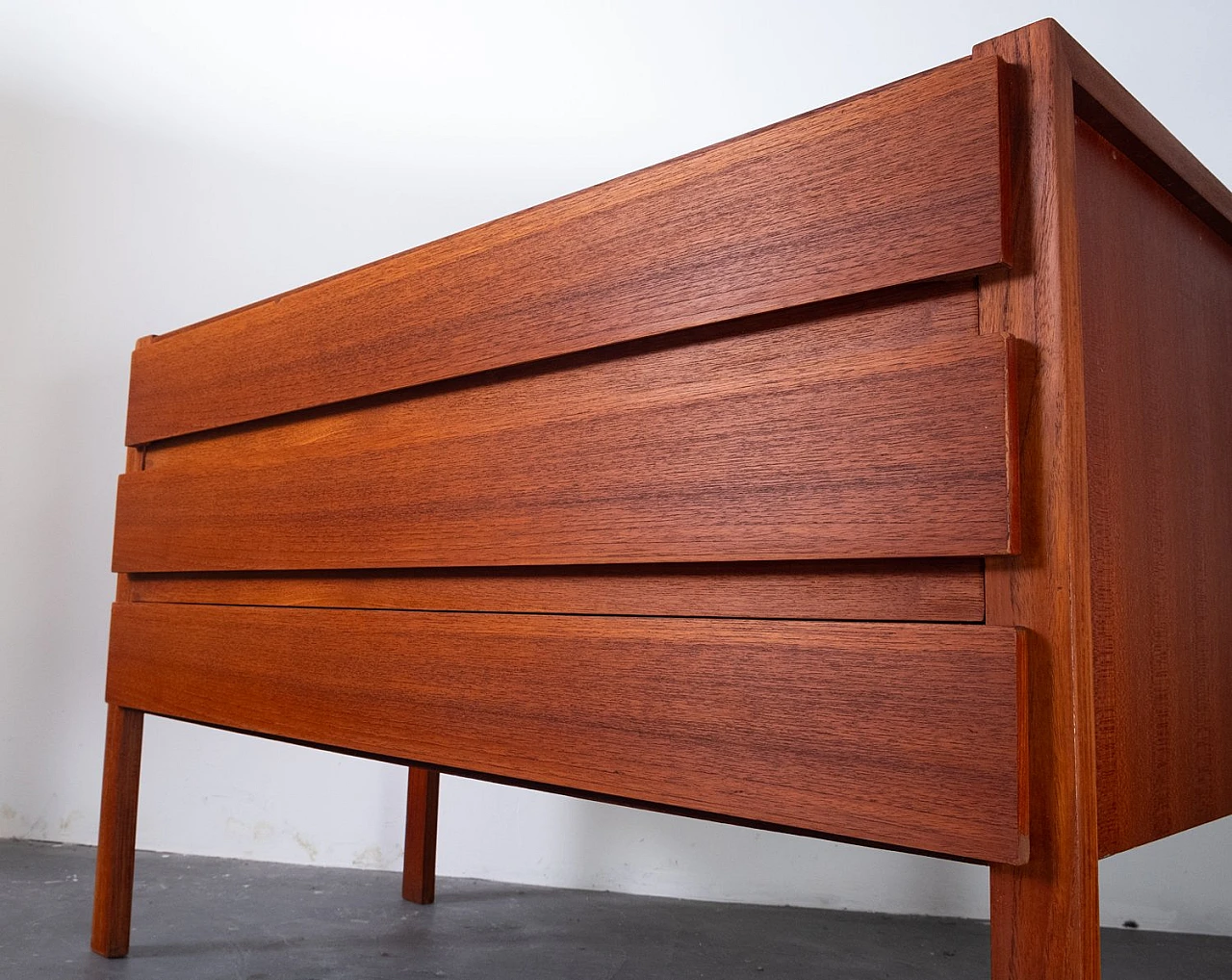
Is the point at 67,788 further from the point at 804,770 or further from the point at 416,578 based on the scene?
the point at 804,770

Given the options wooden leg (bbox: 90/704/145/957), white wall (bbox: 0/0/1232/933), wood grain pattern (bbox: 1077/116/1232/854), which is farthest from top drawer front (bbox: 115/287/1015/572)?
white wall (bbox: 0/0/1232/933)

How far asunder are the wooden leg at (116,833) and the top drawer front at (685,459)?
0.38 metres

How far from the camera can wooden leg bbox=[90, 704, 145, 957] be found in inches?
48.8

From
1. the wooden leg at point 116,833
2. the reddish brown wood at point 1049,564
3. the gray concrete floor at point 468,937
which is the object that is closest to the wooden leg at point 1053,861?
the reddish brown wood at point 1049,564

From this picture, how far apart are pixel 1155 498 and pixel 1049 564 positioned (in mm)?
188

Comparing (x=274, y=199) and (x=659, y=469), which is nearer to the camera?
(x=659, y=469)

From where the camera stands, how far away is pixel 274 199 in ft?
6.32

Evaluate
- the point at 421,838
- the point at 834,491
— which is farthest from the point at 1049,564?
the point at 421,838

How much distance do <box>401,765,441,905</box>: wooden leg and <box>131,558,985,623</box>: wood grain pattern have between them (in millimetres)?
584

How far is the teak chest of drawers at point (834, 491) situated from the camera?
0.54 metres

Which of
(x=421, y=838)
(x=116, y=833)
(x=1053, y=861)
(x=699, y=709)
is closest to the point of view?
(x=1053, y=861)

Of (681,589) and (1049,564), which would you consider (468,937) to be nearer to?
(681,589)

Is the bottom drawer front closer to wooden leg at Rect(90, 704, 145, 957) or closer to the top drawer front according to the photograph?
the top drawer front

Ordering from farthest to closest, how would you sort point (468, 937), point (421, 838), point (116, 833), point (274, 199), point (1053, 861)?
point (274, 199) < point (421, 838) < point (468, 937) < point (116, 833) < point (1053, 861)
